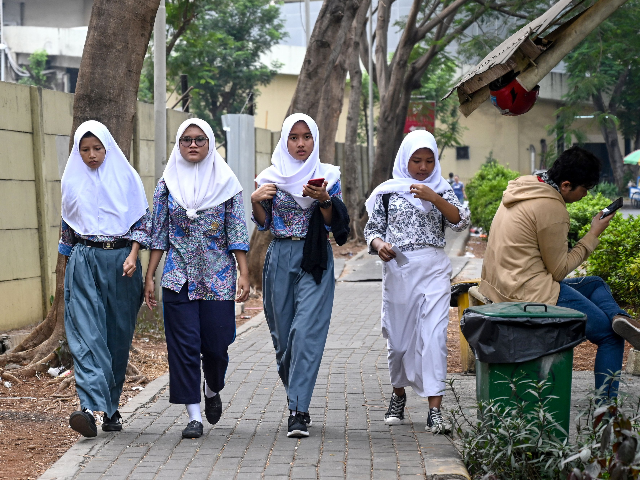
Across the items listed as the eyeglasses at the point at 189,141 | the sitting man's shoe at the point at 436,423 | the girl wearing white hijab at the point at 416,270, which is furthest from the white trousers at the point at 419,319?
the eyeglasses at the point at 189,141

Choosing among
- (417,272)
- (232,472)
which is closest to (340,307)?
(417,272)

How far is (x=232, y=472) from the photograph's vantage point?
15.5 ft

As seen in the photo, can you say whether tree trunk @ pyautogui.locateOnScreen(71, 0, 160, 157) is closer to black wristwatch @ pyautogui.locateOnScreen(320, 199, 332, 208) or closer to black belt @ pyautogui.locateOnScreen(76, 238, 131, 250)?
black belt @ pyautogui.locateOnScreen(76, 238, 131, 250)

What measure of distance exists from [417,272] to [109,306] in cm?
190

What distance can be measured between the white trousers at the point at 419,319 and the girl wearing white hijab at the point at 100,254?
1.57 meters

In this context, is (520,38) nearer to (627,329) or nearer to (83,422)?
(627,329)

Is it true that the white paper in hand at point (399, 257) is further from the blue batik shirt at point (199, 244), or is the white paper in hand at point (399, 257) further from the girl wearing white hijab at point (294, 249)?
the blue batik shirt at point (199, 244)

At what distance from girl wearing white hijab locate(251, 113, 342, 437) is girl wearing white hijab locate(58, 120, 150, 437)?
31.2 inches

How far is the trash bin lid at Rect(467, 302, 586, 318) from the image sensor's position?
4.57 metres

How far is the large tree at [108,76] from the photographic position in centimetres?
712

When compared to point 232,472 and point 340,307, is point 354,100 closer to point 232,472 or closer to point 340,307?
point 340,307

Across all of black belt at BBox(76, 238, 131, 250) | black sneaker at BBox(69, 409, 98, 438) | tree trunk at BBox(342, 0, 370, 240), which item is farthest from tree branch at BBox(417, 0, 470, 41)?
black sneaker at BBox(69, 409, 98, 438)

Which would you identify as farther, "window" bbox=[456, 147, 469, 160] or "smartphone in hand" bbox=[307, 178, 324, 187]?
"window" bbox=[456, 147, 469, 160]

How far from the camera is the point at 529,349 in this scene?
4.58m
